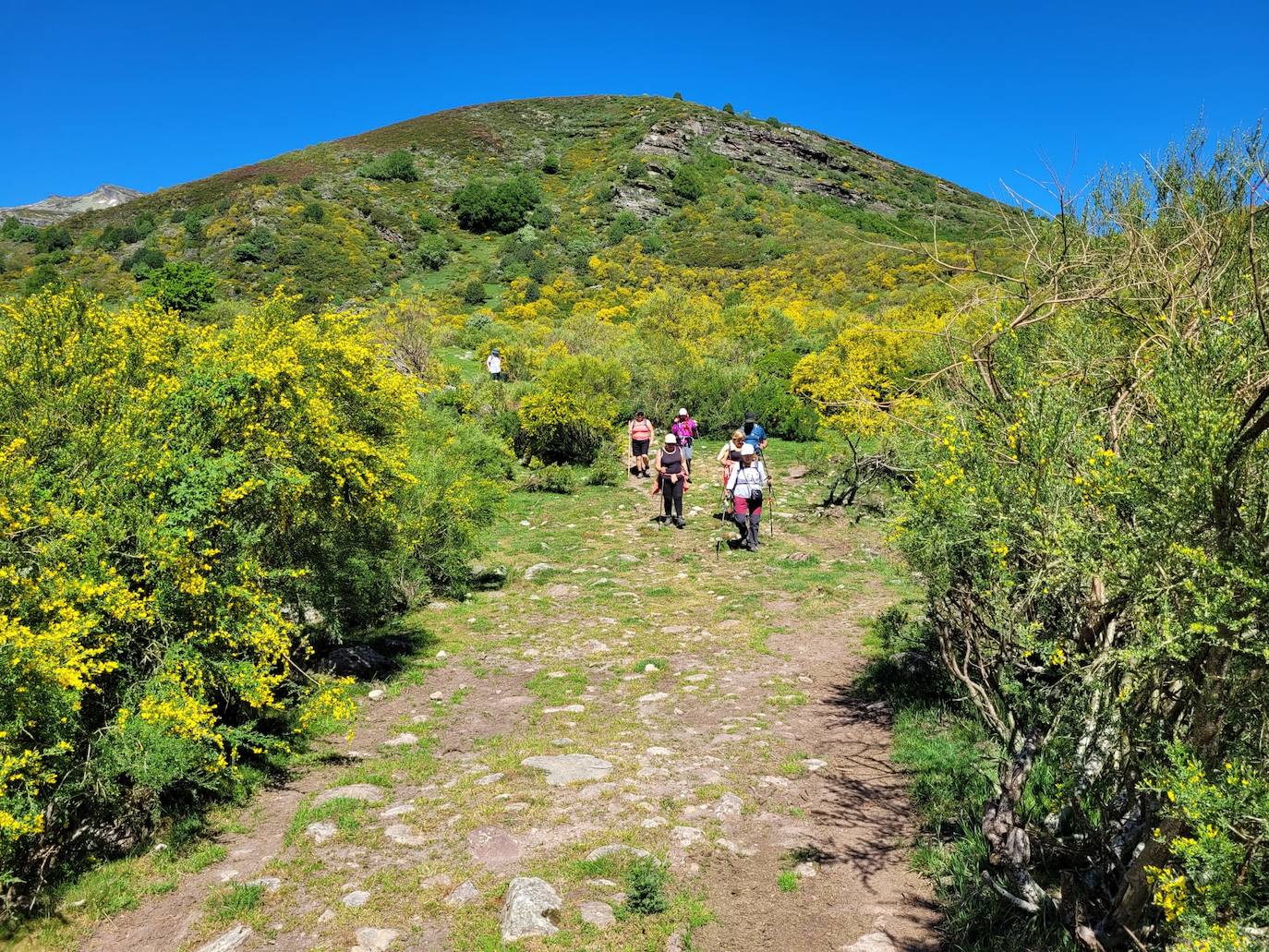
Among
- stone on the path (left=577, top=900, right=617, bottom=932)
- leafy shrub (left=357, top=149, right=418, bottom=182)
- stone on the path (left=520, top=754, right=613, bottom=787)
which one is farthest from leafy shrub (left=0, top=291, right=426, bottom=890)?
leafy shrub (left=357, top=149, right=418, bottom=182)

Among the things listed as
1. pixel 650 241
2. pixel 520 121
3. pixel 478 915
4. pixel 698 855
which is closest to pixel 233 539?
pixel 478 915

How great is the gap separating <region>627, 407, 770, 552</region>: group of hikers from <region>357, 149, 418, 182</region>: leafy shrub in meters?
59.1

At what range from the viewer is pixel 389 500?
877cm

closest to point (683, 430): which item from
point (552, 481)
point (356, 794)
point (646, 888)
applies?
point (552, 481)

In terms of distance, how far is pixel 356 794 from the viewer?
19.6ft

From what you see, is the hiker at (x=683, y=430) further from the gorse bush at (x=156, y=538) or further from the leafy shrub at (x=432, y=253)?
the leafy shrub at (x=432, y=253)

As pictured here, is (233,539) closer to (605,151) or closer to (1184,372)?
(1184,372)

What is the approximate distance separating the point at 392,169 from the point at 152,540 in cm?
6914

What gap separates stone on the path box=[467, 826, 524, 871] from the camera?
5.02 metres

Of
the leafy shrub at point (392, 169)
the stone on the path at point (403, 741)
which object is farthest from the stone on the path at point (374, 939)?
the leafy shrub at point (392, 169)

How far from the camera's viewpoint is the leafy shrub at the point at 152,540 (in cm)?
468

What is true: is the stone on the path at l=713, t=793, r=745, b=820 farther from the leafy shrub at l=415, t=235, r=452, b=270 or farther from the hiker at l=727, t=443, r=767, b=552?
the leafy shrub at l=415, t=235, r=452, b=270

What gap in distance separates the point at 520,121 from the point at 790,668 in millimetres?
89486

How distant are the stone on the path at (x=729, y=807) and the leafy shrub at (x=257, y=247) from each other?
164 feet
